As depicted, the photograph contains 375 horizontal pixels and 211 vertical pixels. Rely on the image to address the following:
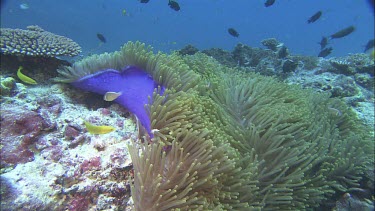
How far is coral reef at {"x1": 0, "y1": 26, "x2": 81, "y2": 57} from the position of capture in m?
3.35

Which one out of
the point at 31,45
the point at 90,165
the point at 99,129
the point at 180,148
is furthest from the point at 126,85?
the point at 31,45

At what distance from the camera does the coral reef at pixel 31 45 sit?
335cm

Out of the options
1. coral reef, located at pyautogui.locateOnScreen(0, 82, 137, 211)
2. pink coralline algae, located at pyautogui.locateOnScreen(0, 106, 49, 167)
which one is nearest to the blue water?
coral reef, located at pyautogui.locateOnScreen(0, 82, 137, 211)

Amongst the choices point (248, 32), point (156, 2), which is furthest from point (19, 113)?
point (248, 32)

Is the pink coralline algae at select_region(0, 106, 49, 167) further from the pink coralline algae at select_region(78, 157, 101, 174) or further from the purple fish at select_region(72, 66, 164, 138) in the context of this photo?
the purple fish at select_region(72, 66, 164, 138)

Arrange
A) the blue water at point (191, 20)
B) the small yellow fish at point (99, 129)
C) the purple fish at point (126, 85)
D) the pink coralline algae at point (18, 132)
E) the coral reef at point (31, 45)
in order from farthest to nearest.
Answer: the blue water at point (191, 20), the coral reef at point (31, 45), the purple fish at point (126, 85), the small yellow fish at point (99, 129), the pink coralline algae at point (18, 132)

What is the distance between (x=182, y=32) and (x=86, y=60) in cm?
8483

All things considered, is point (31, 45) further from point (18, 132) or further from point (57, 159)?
point (57, 159)

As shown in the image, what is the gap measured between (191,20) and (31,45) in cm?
5854

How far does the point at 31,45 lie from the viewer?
348 cm

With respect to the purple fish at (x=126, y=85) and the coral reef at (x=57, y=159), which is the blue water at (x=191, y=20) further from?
the coral reef at (x=57, y=159)

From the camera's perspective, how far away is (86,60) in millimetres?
3451

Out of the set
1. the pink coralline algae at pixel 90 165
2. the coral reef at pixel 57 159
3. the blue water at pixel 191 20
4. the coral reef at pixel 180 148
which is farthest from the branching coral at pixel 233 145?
the blue water at pixel 191 20

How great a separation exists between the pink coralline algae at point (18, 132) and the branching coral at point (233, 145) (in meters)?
0.83
